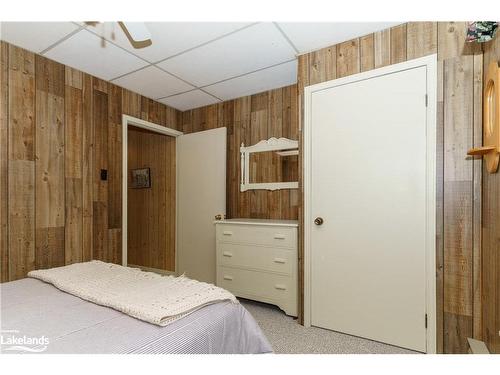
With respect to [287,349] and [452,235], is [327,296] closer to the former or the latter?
[287,349]

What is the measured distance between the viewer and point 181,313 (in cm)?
112

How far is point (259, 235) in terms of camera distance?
262 cm

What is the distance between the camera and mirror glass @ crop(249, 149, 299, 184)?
2967 mm

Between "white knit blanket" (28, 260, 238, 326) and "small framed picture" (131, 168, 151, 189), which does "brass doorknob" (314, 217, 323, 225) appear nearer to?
"white knit blanket" (28, 260, 238, 326)

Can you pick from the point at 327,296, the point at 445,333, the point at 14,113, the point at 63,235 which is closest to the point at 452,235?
the point at 445,333

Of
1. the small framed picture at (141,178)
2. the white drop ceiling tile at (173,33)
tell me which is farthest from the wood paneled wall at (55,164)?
the small framed picture at (141,178)

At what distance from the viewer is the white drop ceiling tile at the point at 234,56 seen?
6.77ft

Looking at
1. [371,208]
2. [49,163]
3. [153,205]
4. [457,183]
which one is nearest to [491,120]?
[457,183]

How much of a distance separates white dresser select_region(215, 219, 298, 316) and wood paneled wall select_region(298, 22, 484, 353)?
110 centimetres

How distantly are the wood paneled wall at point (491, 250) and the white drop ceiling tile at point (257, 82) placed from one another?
153 centimetres

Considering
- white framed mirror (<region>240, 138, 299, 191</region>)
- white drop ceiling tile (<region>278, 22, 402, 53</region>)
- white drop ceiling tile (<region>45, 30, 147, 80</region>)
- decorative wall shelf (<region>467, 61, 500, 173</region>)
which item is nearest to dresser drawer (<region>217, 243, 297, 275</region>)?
white framed mirror (<region>240, 138, 299, 191</region>)

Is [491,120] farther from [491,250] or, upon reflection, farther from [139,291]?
[139,291]

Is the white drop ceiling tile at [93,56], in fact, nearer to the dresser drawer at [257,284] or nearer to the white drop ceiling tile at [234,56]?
the white drop ceiling tile at [234,56]

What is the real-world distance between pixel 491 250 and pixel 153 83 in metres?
3.18
